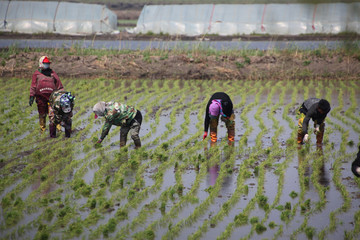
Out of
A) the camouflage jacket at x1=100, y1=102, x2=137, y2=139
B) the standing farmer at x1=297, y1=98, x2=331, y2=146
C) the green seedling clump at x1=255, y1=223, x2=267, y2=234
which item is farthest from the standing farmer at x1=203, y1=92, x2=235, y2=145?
the green seedling clump at x1=255, y1=223, x2=267, y2=234

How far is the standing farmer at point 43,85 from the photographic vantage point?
416 inches

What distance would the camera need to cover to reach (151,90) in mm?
15953

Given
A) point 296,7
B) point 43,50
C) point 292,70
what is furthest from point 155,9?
point 292,70

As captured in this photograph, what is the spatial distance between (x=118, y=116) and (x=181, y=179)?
1872 millimetres

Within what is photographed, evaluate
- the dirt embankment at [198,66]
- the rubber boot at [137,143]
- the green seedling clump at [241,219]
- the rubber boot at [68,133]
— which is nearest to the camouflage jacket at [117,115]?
the rubber boot at [137,143]

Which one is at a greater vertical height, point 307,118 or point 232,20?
point 232,20

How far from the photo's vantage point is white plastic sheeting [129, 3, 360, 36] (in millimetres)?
27906

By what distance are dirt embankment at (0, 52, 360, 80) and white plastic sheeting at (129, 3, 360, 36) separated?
9.41 meters

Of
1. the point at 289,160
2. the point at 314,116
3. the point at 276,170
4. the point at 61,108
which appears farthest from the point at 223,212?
the point at 61,108

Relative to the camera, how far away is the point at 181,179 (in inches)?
317

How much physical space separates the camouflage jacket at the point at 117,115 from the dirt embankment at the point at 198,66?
8.90m

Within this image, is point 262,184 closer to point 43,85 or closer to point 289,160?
point 289,160

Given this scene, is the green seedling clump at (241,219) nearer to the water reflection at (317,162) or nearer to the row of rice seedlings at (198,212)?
the row of rice seedlings at (198,212)

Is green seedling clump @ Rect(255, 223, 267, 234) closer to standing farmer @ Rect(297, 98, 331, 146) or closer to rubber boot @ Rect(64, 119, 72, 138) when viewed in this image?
standing farmer @ Rect(297, 98, 331, 146)
